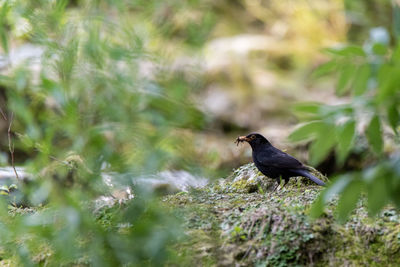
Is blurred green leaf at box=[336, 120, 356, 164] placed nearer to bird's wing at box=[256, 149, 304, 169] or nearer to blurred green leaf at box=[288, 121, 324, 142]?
blurred green leaf at box=[288, 121, 324, 142]

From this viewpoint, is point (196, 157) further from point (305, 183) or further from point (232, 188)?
point (305, 183)

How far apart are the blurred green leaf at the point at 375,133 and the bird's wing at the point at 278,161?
2.79m

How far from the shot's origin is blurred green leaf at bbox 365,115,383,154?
3.28 feet

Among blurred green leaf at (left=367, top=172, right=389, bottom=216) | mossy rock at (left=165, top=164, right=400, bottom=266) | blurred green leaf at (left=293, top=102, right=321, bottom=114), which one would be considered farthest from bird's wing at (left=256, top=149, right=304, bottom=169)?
blurred green leaf at (left=367, top=172, right=389, bottom=216)

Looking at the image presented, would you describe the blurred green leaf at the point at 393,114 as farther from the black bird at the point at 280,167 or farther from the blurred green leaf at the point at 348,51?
the black bird at the point at 280,167

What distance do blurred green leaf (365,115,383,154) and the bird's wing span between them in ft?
9.15

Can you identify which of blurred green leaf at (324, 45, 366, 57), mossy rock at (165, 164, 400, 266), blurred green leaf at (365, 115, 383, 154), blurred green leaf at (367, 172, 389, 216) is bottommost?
mossy rock at (165, 164, 400, 266)

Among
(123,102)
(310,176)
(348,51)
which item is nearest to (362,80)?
(348,51)

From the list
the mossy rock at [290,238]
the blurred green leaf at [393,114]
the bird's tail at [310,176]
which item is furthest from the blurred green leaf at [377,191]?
the bird's tail at [310,176]

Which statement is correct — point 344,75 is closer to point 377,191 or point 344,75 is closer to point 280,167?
point 377,191

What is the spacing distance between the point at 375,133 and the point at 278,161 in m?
2.87

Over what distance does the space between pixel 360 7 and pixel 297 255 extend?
29.5ft

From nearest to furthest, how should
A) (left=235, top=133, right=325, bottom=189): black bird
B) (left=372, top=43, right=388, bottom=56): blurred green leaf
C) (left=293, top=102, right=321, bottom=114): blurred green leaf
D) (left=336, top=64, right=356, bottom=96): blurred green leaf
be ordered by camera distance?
(left=293, top=102, right=321, bottom=114): blurred green leaf
(left=372, top=43, right=388, bottom=56): blurred green leaf
(left=336, top=64, right=356, bottom=96): blurred green leaf
(left=235, top=133, right=325, bottom=189): black bird

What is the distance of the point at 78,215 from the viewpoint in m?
0.93
